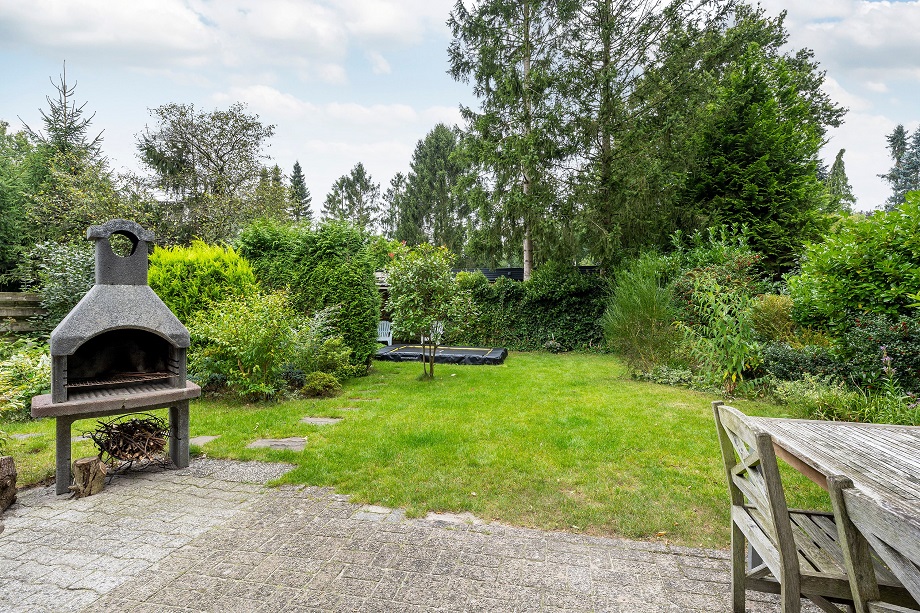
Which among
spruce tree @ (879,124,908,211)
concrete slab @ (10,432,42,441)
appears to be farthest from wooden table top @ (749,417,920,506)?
spruce tree @ (879,124,908,211)

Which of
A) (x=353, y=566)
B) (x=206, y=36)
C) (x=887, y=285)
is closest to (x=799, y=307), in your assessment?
(x=887, y=285)

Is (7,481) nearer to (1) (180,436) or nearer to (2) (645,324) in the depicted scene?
(1) (180,436)

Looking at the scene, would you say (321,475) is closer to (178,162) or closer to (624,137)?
(624,137)

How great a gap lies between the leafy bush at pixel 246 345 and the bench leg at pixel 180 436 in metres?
2.11

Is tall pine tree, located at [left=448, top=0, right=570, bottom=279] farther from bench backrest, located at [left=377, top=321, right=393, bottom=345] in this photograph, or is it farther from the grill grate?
the grill grate

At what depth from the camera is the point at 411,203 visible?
2641cm

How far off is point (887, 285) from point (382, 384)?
7.28 meters

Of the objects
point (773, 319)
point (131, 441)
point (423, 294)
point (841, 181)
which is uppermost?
point (841, 181)

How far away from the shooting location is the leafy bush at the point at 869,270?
528cm

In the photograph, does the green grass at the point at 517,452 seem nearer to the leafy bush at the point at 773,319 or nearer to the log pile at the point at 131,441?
the log pile at the point at 131,441

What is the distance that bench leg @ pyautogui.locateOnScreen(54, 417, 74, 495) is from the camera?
3334 millimetres

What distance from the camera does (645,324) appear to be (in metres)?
8.41

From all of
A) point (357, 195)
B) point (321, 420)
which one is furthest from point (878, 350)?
point (357, 195)

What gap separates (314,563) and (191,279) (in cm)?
623
